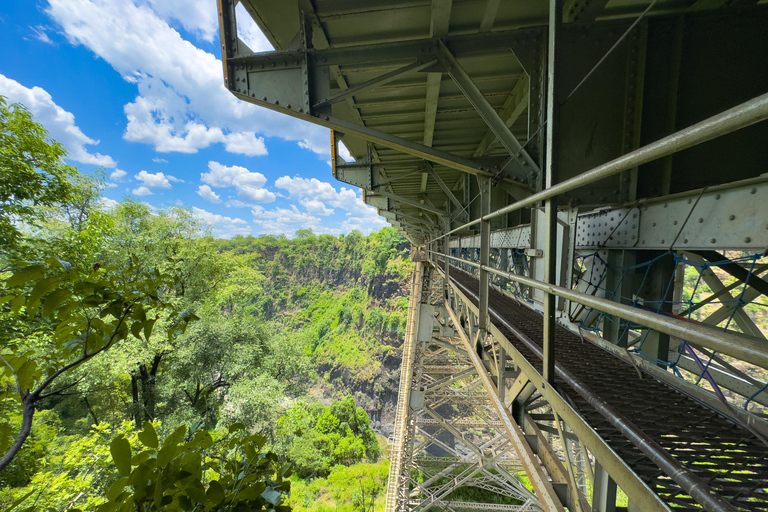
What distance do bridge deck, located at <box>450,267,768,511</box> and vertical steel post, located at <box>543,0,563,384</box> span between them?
212 mm

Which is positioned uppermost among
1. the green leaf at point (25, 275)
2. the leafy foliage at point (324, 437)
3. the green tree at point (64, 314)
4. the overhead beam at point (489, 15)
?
the overhead beam at point (489, 15)

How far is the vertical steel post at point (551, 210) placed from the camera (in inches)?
54.0

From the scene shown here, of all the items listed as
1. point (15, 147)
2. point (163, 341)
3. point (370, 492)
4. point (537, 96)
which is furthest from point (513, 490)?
point (15, 147)

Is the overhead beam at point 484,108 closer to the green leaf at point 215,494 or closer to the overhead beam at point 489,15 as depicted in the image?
the overhead beam at point 489,15

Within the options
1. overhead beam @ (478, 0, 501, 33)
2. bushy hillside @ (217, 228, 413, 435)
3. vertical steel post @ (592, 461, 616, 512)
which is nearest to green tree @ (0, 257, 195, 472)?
vertical steel post @ (592, 461, 616, 512)

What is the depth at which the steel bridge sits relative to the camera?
3.43 feet

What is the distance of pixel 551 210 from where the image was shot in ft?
4.45

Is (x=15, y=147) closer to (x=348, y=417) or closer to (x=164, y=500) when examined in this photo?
(x=164, y=500)

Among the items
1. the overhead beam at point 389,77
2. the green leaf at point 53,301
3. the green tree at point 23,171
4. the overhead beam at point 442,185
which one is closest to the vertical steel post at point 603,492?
the green leaf at point 53,301

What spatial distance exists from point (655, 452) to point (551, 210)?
937mm

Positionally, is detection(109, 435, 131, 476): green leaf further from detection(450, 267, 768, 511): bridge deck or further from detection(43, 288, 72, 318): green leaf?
detection(450, 267, 768, 511): bridge deck

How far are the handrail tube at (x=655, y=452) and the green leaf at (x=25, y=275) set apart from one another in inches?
67.9

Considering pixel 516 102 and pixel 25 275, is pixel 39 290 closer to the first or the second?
pixel 25 275

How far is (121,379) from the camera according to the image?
417 inches
